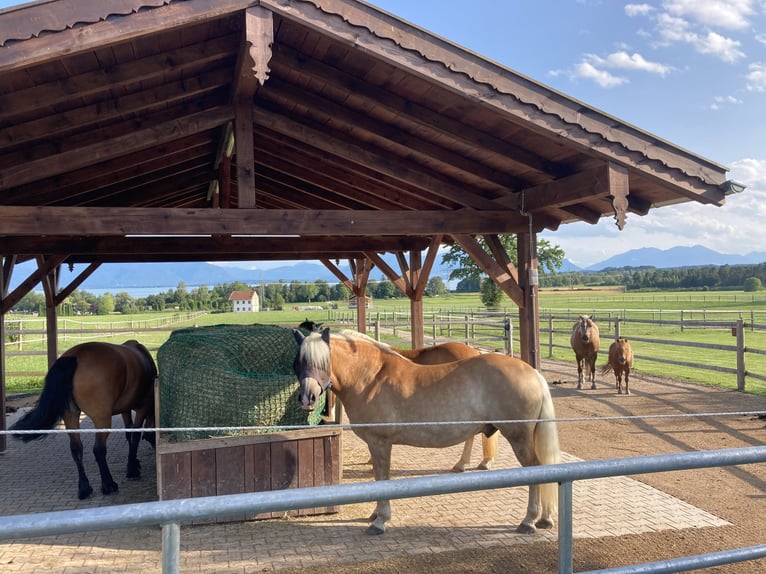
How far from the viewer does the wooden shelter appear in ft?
14.1

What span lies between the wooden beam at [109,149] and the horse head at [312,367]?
2785 millimetres

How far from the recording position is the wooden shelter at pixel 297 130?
4.30 metres

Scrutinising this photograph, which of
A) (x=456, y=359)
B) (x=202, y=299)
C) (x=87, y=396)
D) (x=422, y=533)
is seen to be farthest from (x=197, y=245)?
(x=202, y=299)

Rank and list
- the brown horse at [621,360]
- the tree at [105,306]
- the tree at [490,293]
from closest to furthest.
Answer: the brown horse at [621,360]
the tree at [490,293]
the tree at [105,306]

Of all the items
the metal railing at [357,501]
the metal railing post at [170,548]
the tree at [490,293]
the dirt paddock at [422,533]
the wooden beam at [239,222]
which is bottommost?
the dirt paddock at [422,533]

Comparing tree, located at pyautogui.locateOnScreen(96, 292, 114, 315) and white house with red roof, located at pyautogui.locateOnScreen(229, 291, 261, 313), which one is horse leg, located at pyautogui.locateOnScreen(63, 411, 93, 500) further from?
tree, located at pyautogui.locateOnScreen(96, 292, 114, 315)

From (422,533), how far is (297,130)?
171 inches

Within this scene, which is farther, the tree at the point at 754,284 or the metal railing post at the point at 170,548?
the tree at the point at 754,284

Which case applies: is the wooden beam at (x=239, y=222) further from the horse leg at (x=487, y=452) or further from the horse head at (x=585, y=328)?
the horse head at (x=585, y=328)

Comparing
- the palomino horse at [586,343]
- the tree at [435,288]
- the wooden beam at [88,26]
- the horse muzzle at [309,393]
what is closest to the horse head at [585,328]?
the palomino horse at [586,343]

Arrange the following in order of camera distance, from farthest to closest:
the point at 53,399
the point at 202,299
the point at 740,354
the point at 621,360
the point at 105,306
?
the point at 105,306, the point at 202,299, the point at 740,354, the point at 621,360, the point at 53,399

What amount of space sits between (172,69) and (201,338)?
7.99 ft

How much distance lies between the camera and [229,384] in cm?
513

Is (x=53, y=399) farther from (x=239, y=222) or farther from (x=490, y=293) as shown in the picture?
(x=490, y=293)
